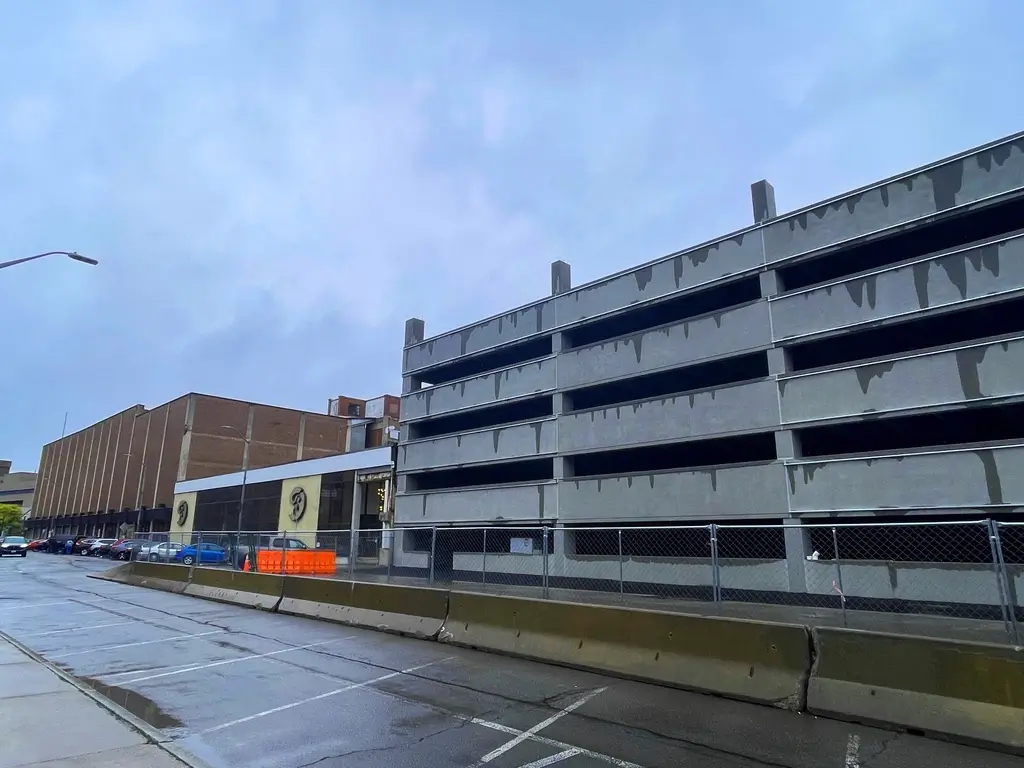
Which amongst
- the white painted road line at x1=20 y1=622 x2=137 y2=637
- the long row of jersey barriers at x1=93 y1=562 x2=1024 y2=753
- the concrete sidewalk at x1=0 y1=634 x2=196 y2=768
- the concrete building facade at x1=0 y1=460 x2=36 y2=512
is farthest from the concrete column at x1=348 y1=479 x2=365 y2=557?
the concrete building facade at x1=0 y1=460 x2=36 y2=512

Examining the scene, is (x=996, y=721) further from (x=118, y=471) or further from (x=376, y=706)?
(x=118, y=471)

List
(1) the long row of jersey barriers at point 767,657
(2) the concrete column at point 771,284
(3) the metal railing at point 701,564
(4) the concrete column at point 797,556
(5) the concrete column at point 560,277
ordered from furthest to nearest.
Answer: (5) the concrete column at point 560,277 → (2) the concrete column at point 771,284 → (4) the concrete column at point 797,556 → (3) the metal railing at point 701,564 → (1) the long row of jersey barriers at point 767,657

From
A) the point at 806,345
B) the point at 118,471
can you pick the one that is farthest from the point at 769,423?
the point at 118,471

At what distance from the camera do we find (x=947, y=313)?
66.9 feet

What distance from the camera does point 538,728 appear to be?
6410 mm

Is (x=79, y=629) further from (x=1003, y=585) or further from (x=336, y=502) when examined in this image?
(x=336, y=502)

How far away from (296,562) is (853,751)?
19.0 meters

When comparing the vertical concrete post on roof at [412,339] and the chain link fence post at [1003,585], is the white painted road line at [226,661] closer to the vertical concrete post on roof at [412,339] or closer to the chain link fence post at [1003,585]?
the chain link fence post at [1003,585]

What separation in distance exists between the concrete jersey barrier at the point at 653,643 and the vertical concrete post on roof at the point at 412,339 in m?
29.6

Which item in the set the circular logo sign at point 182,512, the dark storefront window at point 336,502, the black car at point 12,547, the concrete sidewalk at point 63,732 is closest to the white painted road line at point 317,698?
the concrete sidewalk at point 63,732

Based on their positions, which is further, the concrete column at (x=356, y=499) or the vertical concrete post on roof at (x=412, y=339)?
the concrete column at (x=356, y=499)

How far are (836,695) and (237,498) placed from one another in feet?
193

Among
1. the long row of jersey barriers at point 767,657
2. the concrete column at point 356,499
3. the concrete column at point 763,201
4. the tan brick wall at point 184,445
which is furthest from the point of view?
the tan brick wall at point 184,445

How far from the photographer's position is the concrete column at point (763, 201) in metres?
25.6
